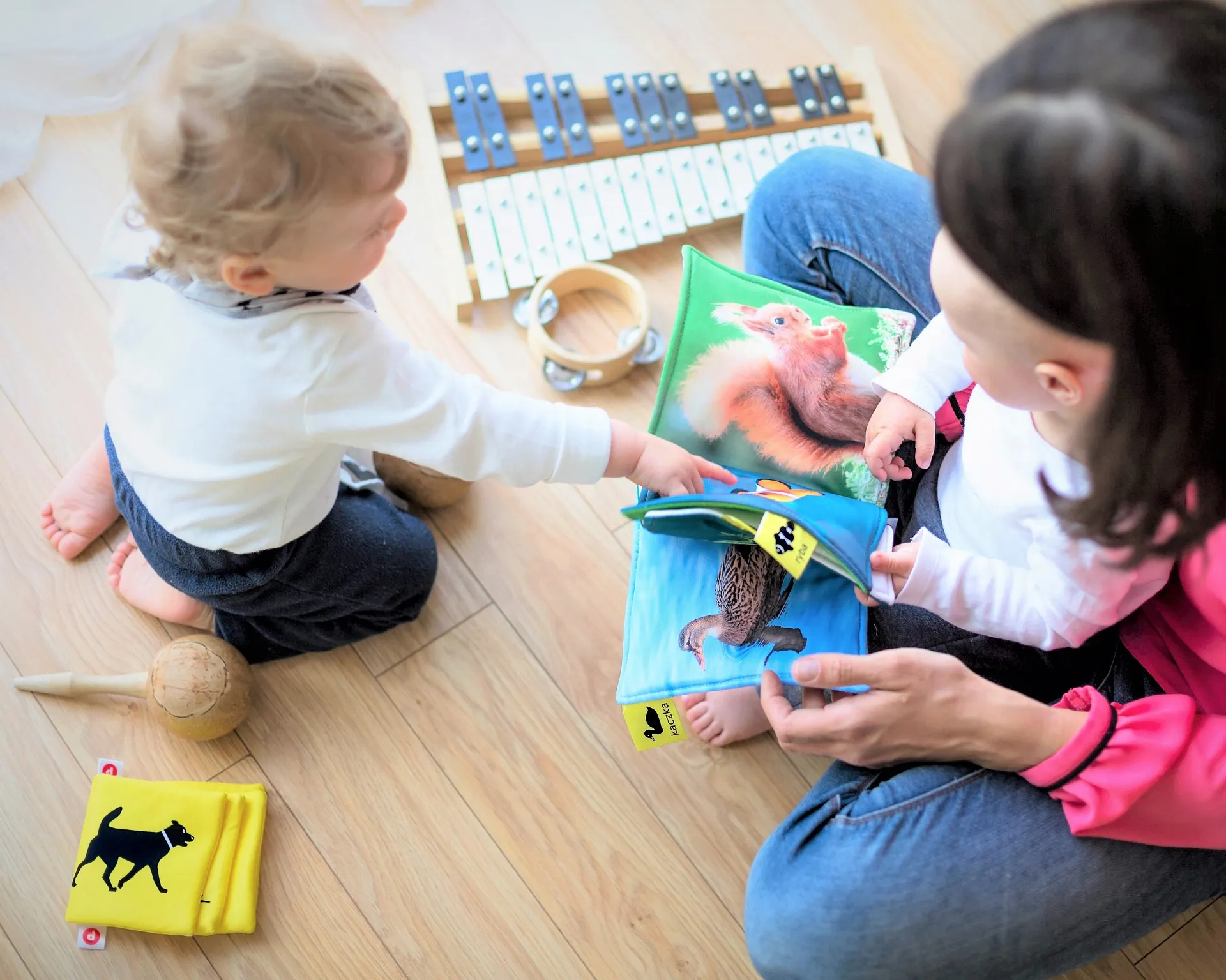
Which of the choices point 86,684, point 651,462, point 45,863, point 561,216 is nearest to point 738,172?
point 561,216

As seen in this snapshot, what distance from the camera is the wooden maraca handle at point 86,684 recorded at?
1.01 metres

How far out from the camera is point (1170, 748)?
0.70m

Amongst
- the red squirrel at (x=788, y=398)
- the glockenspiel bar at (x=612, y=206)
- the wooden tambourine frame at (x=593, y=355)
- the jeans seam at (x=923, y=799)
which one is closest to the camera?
the jeans seam at (x=923, y=799)

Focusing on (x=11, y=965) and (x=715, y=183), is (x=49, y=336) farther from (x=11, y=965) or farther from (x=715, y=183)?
(x=715, y=183)

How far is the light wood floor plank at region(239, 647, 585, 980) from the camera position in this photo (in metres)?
0.98

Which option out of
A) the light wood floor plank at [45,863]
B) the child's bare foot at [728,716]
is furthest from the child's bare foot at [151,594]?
the child's bare foot at [728,716]

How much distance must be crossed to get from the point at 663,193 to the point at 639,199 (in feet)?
0.12

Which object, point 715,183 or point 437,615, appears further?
point 715,183

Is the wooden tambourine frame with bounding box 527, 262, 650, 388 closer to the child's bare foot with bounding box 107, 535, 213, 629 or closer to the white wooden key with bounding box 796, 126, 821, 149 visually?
the white wooden key with bounding box 796, 126, 821, 149

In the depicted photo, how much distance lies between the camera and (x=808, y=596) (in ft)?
2.80

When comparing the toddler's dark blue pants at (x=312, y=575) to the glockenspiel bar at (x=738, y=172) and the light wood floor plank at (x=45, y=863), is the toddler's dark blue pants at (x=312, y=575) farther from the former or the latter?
the glockenspiel bar at (x=738, y=172)

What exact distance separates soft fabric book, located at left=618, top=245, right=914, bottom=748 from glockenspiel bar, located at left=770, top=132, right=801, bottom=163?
432 millimetres

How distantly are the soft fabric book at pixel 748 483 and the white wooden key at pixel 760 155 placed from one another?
0.40 m

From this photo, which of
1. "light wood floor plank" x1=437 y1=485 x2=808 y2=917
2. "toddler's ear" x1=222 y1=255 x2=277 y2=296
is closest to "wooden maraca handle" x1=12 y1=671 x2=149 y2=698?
"light wood floor plank" x1=437 y1=485 x2=808 y2=917
